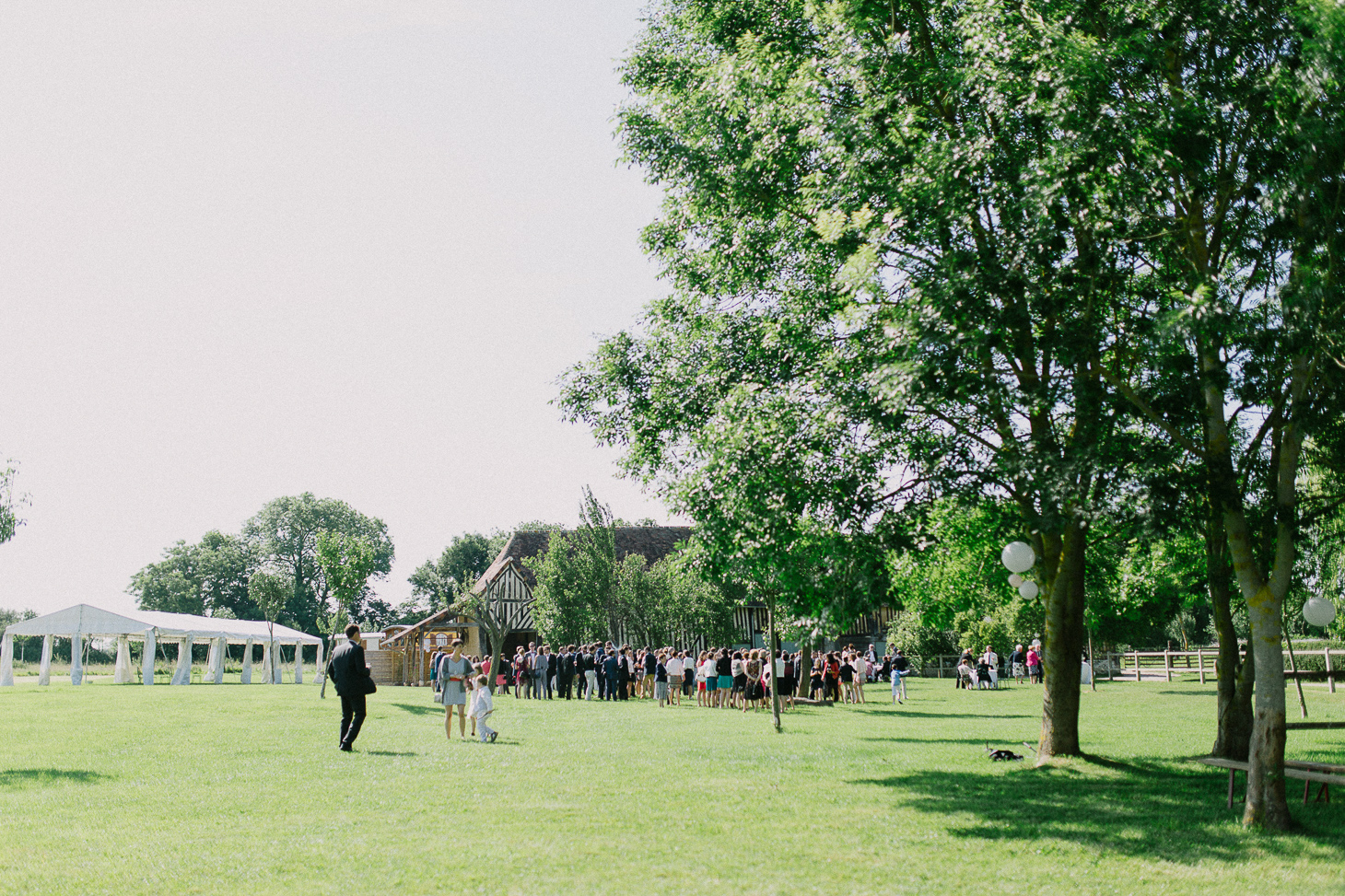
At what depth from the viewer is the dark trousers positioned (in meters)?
13.5

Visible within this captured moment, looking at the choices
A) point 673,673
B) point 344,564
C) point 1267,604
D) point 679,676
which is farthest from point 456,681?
point 344,564

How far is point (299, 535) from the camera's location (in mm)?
85000

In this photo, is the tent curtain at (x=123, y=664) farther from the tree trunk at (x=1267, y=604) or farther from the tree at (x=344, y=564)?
the tree trunk at (x=1267, y=604)

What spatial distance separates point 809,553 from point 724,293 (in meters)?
4.16

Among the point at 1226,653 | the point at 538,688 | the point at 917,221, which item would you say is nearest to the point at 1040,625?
the point at 538,688

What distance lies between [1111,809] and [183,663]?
42232 mm

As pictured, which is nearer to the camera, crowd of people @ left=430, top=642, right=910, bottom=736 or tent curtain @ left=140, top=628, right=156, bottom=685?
crowd of people @ left=430, top=642, right=910, bottom=736

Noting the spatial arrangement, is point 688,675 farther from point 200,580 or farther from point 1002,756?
point 200,580

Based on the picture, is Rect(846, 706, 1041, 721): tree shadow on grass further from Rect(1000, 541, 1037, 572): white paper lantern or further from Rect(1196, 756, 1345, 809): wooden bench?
Rect(1196, 756, 1345, 809): wooden bench

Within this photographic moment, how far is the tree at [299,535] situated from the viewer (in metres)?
84.2

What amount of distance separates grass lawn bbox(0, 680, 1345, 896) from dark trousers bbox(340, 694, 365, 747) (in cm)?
31

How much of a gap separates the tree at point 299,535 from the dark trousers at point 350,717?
7312cm

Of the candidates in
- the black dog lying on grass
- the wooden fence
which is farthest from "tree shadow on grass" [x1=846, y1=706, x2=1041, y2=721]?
the wooden fence

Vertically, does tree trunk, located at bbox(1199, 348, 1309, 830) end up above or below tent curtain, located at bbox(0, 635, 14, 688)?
above
